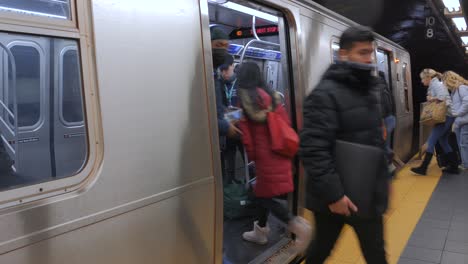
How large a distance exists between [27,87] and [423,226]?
3.91 m

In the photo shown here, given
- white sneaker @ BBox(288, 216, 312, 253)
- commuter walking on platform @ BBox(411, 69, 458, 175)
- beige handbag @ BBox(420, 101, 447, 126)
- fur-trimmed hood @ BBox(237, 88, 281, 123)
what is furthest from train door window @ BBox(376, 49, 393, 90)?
white sneaker @ BBox(288, 216, 312, 253)

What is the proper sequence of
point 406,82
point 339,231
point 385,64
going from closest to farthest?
1. point 339,231
2. point 385,64
3. point 406,82

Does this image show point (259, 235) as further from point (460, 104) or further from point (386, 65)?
point (386, 65)

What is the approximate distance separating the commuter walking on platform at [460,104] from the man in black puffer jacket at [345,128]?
15.8 feet

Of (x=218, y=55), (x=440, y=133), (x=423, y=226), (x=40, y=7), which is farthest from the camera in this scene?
(x=440, y=133)

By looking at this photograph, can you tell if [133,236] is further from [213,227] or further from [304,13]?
[304,13]

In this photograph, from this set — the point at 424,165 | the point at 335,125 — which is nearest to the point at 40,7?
the point at 335,125

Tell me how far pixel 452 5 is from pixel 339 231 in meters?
8.82

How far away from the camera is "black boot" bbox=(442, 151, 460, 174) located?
261 inches

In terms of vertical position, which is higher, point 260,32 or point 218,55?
point 260,32

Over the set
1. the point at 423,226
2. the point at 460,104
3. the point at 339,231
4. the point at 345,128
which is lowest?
the point at 423,226

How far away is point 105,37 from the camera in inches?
67.9

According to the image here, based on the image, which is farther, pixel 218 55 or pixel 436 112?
pixel 436 112

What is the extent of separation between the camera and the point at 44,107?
167 cm
